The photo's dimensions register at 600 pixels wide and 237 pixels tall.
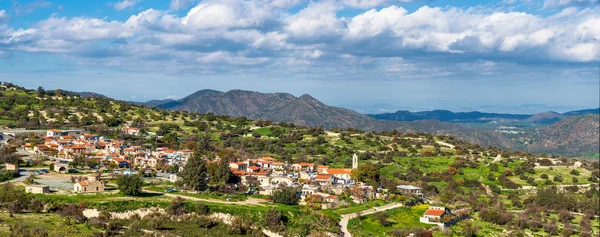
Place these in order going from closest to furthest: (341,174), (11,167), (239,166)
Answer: (11,167), (341,174), (239,166)

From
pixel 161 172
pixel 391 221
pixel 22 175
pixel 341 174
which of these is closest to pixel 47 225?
pixel 22 175

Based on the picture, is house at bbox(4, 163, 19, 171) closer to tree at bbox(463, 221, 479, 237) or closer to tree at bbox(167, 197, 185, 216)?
tree at bbox(167, 197, 185, 216)

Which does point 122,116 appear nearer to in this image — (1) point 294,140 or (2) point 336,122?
(1) point 294,140

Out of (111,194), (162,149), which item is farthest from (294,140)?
(111,194)

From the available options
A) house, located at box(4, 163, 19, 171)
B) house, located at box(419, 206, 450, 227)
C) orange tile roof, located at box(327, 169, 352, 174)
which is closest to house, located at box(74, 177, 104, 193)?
house, located at box(4, 163, 19, 171)

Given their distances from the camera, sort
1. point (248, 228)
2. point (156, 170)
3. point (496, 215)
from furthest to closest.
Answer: point (156, 170)
point (496, 215)
point (248, 228)

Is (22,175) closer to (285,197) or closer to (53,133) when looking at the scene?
(285,197)

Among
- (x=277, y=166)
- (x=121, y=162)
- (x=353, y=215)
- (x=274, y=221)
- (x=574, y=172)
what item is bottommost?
(x=353, y=215)

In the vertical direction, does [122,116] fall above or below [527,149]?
above
